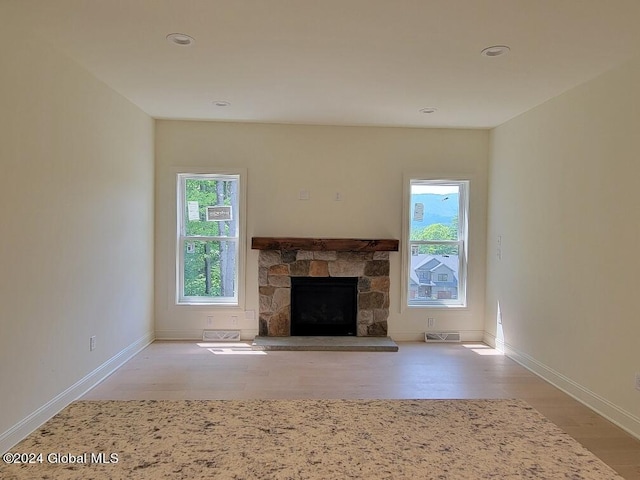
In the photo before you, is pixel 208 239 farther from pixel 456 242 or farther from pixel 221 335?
pixel 456 242

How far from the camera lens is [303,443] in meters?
0.72

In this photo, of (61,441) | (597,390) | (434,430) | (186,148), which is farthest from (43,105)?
(597,390)

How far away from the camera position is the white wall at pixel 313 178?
480 cm

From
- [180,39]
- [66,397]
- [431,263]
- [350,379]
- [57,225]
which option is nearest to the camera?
[180,39]

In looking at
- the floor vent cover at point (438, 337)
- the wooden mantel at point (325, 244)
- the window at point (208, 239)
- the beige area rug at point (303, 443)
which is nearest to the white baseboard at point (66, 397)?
the window at point (208, 239)

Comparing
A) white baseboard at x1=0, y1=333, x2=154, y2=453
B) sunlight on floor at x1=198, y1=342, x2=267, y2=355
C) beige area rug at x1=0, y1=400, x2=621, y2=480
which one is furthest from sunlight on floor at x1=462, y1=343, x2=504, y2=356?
beige area rug at x1=0, y1=400, x2=621, y2=480

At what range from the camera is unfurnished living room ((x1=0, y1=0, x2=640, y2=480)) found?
0.80 m

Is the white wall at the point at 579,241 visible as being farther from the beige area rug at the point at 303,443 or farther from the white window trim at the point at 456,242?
the beige area rug at the point at 303,443

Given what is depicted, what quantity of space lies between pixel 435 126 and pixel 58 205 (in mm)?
3933

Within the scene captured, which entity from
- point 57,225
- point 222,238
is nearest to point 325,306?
point 222,238

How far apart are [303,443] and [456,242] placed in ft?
15.4

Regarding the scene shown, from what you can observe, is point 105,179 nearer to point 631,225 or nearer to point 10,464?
point 10,464

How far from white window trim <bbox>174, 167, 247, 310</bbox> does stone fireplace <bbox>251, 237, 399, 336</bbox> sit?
0.24 metres

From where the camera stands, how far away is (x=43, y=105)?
2.69 m
